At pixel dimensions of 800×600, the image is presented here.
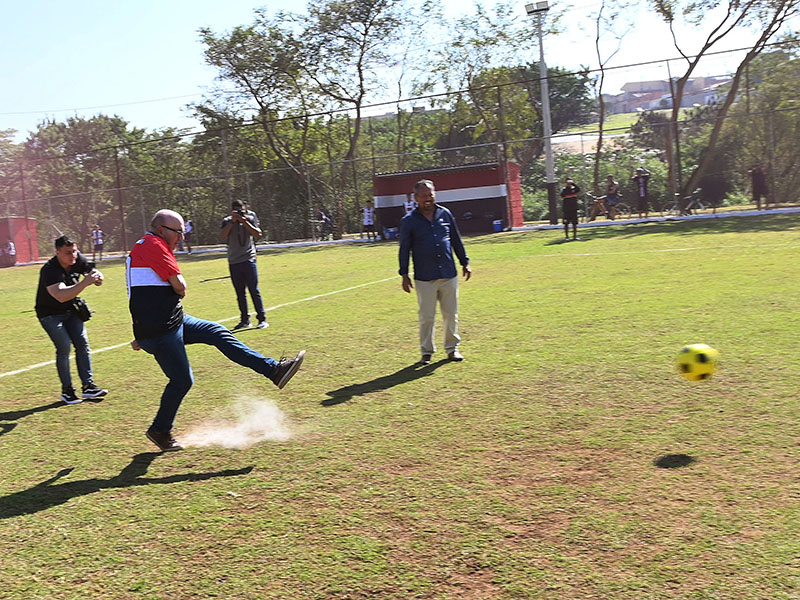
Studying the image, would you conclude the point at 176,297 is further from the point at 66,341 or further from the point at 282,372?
the point at 66,341

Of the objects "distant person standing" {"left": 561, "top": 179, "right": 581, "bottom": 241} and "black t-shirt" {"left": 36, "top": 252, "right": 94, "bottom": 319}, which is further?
"distant person standing" {"left": 561, "top": 179, "right": 581, "bottom": 241}

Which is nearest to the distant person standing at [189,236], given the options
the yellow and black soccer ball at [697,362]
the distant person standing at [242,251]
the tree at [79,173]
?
the tree at [79,173]

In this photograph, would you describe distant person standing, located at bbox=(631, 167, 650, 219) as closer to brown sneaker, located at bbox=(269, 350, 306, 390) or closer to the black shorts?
the black shorts

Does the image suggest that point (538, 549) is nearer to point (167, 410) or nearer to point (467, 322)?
point (167, 410)

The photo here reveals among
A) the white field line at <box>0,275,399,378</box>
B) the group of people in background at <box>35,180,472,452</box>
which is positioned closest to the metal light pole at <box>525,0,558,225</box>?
the white field line at <box>0,275,399,378</box>

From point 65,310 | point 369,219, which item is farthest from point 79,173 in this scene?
point 65,310

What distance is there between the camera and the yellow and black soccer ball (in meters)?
6.50

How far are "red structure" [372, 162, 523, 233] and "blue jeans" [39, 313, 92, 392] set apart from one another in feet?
81.3

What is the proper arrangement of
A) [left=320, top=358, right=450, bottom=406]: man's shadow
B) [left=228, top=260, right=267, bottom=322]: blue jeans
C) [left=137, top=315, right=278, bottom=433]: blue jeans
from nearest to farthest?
[left=137, top=315, right=278, bottom=433]: blue jeans
[left=320, top=358, right=450, bottom=406]: man's shadow
[left=228, top=260, right=267, bottom=322]: blue jeans

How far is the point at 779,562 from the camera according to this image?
363 cm

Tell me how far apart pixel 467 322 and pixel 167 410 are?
564 cm

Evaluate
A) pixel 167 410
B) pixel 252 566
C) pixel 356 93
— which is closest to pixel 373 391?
pixel 167 410

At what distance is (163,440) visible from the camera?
20.0 feet

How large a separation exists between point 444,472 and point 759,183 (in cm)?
2689
